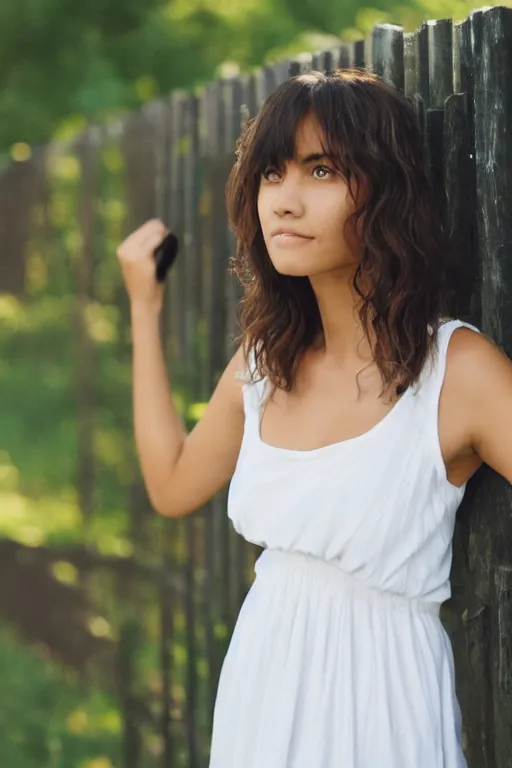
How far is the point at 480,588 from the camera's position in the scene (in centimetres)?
268

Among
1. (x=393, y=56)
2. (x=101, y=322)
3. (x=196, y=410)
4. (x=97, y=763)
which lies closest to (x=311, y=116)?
(x=393, y=56)

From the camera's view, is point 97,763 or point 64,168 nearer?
point 97,763

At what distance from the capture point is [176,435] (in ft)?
9.82

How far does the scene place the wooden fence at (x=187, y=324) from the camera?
103 inches

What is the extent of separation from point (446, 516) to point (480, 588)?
30cm

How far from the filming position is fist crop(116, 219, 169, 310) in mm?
3094

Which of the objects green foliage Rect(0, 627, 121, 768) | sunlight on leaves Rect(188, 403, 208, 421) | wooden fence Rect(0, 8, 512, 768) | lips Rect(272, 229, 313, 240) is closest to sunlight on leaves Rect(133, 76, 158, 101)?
wooden fence Rect(0, 8, 512, 768)

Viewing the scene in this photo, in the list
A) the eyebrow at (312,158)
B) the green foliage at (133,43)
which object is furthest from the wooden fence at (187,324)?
the green foliage at (133,43)

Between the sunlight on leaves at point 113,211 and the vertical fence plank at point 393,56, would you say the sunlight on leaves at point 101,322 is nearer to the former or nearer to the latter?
the sunlight on leaves at point 113,211

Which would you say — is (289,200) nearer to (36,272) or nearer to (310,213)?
(310,213)

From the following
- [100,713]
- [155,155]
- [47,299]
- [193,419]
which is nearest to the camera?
[193,419]

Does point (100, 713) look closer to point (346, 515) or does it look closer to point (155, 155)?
point (155, 155)

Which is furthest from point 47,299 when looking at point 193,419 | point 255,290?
point 255,290

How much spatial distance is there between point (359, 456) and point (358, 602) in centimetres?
26
